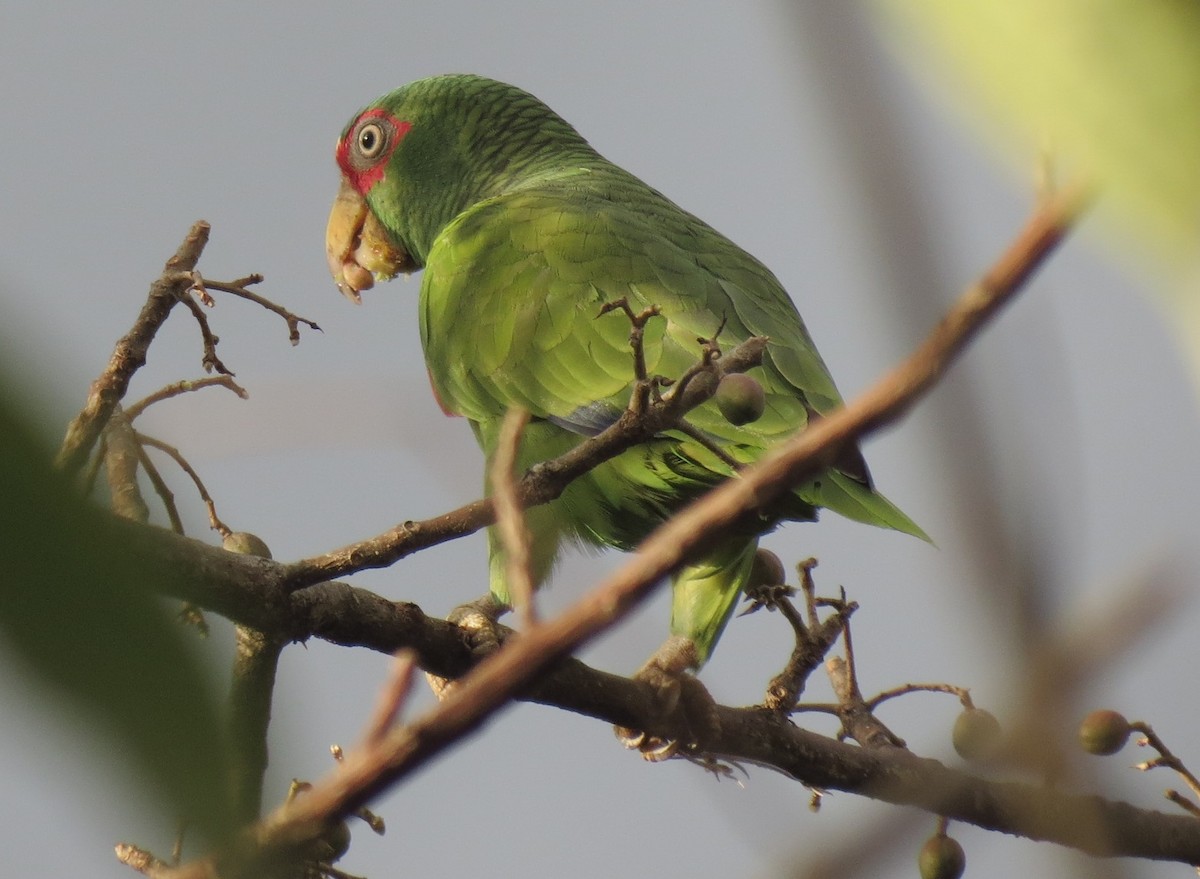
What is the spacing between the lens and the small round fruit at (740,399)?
166cm

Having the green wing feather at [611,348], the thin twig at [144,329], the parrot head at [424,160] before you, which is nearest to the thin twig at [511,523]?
the thin twig at [144,329]

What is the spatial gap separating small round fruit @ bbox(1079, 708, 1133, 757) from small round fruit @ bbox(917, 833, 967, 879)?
298mm

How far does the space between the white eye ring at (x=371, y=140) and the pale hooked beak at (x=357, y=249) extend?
0.61ft

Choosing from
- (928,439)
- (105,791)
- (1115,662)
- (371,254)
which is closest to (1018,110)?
(928,439)

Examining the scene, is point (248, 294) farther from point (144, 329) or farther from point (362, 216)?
point (362, 216)

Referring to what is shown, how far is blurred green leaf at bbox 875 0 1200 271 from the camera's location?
0.43 m

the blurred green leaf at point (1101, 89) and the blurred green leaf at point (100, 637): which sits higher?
the blurred green leaf at point (1101, 89)

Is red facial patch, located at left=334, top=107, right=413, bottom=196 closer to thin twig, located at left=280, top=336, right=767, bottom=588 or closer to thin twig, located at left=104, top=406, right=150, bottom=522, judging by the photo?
thin twig, located at left=104, top=406, right=150, bottom=522

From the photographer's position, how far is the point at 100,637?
38 cm

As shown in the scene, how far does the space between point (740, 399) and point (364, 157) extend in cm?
369

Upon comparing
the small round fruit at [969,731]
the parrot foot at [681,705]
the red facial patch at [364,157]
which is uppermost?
the red facial patch at [364,157]

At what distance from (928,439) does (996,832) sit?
6.80ft

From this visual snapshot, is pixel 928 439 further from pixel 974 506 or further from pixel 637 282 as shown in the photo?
pixel 637 282

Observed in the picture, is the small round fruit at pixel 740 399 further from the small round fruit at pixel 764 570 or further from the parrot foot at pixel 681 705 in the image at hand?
the small round fruit at pixel 764 570
